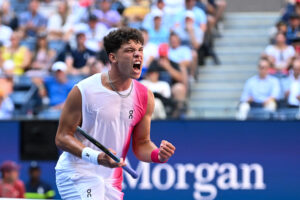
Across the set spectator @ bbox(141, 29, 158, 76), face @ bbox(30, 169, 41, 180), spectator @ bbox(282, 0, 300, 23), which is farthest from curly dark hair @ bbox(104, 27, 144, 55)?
spectator @ bbox(282, 0, 300, 23)

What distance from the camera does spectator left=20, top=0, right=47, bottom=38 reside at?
14500mm

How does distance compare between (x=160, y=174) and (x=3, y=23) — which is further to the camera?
(x=3, y=23)

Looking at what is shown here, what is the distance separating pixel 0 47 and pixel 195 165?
5273 millimetres

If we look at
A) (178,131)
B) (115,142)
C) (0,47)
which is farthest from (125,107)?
(0,47)

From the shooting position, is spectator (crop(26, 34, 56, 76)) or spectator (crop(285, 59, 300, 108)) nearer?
spectator (crop(285, 59, 300, 108))

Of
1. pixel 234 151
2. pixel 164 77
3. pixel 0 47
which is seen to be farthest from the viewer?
pixel 0 47

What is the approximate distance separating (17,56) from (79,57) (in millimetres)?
1477

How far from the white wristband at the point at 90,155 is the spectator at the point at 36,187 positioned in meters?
5.53

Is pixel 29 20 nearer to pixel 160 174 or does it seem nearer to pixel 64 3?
pixel 64 3

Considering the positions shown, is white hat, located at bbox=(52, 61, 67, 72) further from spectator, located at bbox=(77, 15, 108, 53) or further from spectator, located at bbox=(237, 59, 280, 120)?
spectator, located at bbox=(237, 59, 280, 120)

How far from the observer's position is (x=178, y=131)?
1072 cm

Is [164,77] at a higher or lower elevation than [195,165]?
higher

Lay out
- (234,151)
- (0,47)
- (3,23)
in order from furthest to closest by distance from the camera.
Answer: (3,23) → (0,47) → (234,151)

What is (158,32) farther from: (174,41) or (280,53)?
(280,53)
